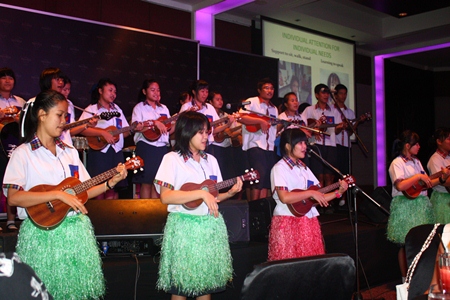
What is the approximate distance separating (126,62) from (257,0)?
2.65m

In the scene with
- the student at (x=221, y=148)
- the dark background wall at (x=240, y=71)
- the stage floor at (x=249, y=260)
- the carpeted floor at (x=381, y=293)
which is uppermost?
the dark background wall at (x=240, y=71)

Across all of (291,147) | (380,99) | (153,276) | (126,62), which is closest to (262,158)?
(291,147)

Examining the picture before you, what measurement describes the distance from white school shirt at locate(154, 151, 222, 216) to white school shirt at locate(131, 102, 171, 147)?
2.33 meters

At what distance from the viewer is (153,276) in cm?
374

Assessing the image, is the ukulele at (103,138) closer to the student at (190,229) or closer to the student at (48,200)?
the student at (190,229)

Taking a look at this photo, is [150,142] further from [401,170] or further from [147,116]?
[401,170]

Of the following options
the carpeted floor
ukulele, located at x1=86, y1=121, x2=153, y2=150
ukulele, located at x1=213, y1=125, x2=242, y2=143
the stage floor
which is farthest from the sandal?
the carpeted floor

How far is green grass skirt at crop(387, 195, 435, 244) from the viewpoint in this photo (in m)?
5.30

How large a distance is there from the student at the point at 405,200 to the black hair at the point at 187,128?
9.75ft

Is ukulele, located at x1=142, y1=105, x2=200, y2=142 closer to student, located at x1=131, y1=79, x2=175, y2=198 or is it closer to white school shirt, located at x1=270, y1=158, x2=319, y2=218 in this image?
student, located at x1=131, y1=79, x2=175, y2=198

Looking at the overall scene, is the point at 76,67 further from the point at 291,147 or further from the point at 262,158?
the point at 291,147

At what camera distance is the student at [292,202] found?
4020 mm

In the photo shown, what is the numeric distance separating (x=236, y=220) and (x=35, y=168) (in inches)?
78.6

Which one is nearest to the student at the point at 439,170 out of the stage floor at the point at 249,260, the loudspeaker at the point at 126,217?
the stage floor at the point at 249,260
